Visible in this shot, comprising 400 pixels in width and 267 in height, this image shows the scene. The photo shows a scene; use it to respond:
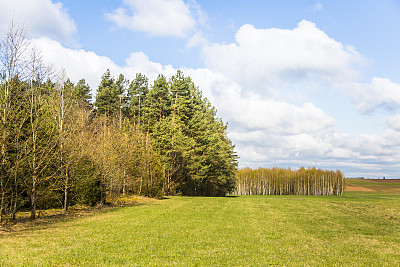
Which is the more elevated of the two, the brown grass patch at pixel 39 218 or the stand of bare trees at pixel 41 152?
the stand of bare trees at pixel 41 152


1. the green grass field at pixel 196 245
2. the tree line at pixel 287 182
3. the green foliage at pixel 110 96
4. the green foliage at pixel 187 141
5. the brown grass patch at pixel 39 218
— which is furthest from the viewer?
the tree line at pixel 287 182

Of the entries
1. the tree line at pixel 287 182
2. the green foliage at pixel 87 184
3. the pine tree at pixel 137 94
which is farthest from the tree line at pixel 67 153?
the tree line at pixel 287 182

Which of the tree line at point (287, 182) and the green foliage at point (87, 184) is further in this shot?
the tree line at point (287, 182)

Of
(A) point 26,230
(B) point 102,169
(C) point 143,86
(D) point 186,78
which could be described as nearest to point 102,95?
(C) point 143,86

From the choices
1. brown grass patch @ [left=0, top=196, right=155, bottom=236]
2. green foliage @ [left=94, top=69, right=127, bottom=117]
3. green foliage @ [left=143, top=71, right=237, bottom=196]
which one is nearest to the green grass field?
brown grass patch @ [left=0, top=196, right=155, bottom=236]

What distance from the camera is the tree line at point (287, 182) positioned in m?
82.3

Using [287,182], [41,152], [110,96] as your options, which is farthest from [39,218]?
[287,182]

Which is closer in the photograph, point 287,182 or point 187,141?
point 187,141

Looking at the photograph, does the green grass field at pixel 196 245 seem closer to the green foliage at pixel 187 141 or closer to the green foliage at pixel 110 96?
the green foliage at pixel 187 141

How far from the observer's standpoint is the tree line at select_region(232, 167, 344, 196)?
3241 inches

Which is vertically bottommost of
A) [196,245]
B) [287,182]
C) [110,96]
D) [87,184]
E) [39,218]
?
[287,182]

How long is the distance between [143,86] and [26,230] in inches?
2275

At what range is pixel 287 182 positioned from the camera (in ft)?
273

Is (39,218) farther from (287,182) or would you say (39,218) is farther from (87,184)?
(287,182)
